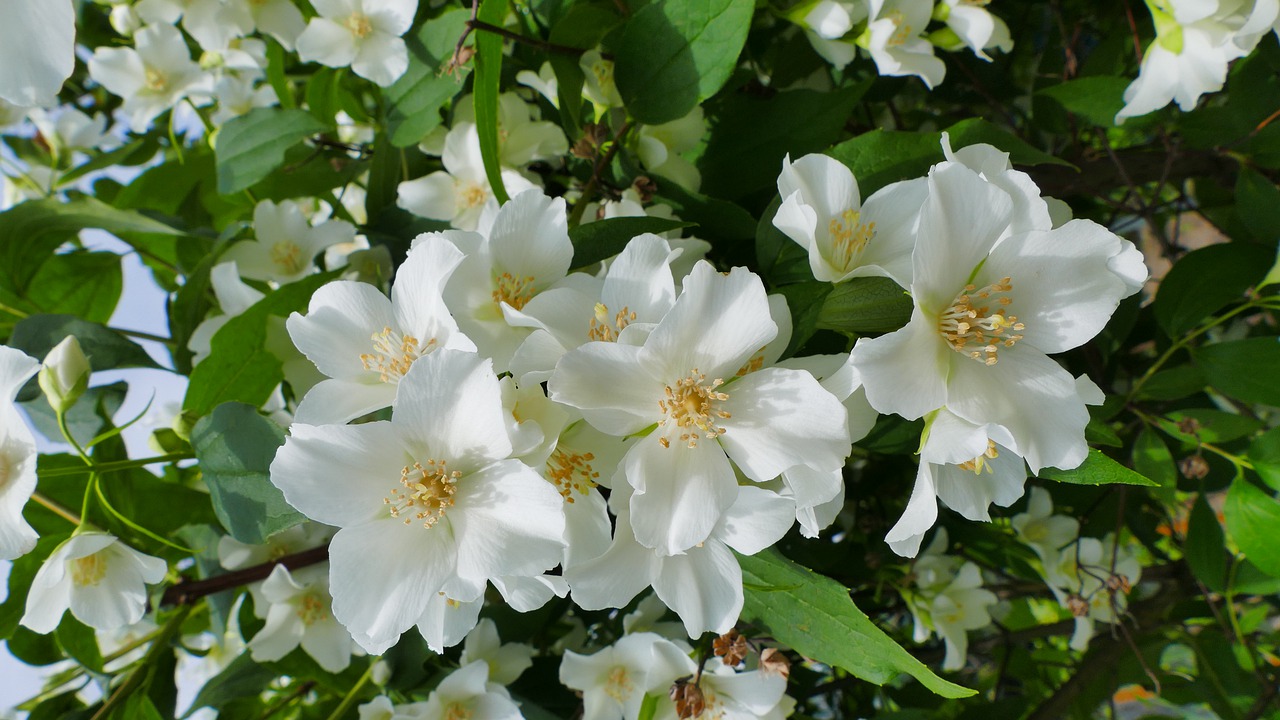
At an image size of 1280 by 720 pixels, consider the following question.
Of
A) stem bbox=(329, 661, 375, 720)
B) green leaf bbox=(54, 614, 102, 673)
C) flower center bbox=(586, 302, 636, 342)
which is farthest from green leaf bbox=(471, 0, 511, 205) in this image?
green leaf bbox=(54, 614, 102, 673)

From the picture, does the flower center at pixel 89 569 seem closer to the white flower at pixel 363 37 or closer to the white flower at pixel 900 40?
the white flower at pixel 363 37

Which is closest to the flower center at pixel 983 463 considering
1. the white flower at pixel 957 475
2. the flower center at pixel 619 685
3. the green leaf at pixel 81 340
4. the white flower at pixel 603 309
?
the white flower at pixel 957 475

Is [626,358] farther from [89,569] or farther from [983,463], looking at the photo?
[89,569]

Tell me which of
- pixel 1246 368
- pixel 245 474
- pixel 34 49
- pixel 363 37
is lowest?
pixel 1246 368

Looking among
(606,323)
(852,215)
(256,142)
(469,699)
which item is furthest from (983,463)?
(256,142)

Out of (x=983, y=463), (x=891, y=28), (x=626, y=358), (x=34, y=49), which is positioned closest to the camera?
(x=34, y=49)

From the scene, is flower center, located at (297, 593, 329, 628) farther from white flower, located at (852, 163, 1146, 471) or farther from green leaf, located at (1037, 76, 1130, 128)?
green leaf, located at (1037, 76, 1130, 128)
